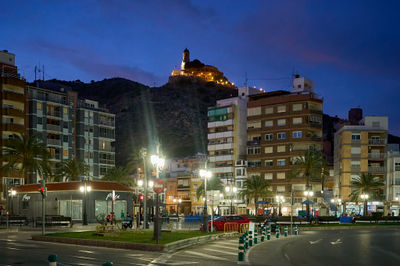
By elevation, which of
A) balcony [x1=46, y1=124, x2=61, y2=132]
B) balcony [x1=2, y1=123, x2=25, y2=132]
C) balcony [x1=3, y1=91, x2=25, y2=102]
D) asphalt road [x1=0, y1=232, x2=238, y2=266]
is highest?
balcony [x1=3, y1=91, x2=25, y2=102]

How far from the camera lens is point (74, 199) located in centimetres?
6588

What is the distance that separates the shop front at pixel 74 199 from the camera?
65.2 meters

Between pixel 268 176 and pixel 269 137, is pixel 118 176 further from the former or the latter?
pixel 269 137

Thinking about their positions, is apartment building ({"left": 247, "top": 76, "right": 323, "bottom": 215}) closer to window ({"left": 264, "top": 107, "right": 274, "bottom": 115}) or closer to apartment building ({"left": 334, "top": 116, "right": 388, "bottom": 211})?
window ({"left": 264, "top": 107, "right": 274, "bottom": 115})

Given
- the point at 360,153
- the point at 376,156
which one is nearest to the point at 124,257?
the point at 360,153

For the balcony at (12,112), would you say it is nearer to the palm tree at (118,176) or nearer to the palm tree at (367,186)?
the palm tree at (118,176)

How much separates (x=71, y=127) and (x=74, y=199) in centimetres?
3820

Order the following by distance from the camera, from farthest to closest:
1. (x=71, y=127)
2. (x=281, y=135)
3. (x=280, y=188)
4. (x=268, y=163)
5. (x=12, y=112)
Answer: (x=268, y=163) < (x=281, y=135) < (x=280, y=188) < (x=71, y=127) < (x=12, y=112)

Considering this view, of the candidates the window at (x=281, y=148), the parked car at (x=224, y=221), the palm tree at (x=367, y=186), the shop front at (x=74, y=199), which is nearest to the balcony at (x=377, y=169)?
the palm tree at (x=367, y=186)

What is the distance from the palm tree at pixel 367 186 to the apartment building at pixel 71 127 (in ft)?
159

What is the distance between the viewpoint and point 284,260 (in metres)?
21.3

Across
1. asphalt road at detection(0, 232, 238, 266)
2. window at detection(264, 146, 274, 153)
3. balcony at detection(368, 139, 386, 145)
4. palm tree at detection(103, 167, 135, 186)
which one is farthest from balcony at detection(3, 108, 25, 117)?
asphalt road at detection(0, 232, 238, 266)

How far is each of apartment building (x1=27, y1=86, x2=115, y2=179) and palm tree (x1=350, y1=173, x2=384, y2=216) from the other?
48.4 m

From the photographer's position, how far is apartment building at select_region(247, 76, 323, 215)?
103875 millimetres
